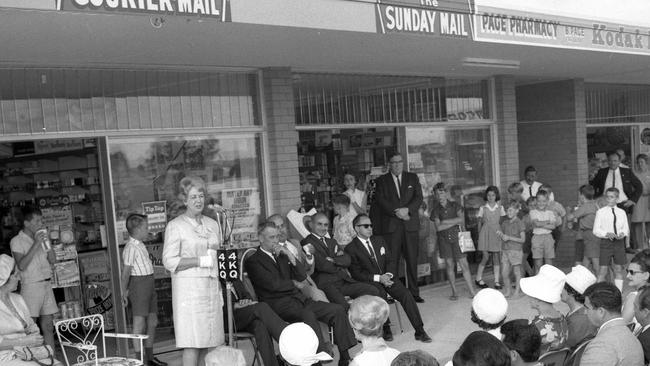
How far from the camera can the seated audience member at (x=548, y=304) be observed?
445cm

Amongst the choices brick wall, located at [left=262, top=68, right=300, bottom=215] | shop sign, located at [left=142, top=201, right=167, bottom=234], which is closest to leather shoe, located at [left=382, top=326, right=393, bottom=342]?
brick wall, located at [left=262, top=68, right=300, bottom=215]

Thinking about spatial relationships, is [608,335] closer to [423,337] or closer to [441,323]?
[423,337]

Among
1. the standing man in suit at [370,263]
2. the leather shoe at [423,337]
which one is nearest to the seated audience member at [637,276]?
the leather shoe at [423,337]

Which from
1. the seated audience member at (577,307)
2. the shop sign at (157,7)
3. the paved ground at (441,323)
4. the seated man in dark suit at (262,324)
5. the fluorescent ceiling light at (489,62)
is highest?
the shop sign at (157,7)

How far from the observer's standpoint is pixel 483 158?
11.2 meters

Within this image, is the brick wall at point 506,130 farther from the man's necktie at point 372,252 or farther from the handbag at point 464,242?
the man's necktie at point 372,252

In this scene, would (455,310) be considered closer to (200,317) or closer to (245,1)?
(200,317)

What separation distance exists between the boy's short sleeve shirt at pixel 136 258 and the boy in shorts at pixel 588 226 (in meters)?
5.34

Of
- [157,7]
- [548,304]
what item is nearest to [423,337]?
[548,304]

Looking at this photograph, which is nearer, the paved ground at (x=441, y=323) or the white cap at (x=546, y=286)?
the white cap at (x=546, y=286)

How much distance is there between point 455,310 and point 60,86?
16.2 feet

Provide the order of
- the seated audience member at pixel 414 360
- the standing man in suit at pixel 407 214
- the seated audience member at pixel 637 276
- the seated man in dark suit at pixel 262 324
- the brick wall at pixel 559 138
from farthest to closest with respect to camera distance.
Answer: the brick wall at pixel 559 138 < the standing man in suit at pixel 407 214 < the seated man in dark suit at pixel 262 324 < the seated audience member at pixel 637 276 < the seated audience member at pixel 414 360

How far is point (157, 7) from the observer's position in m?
4.93

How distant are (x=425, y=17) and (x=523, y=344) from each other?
3774 mm
